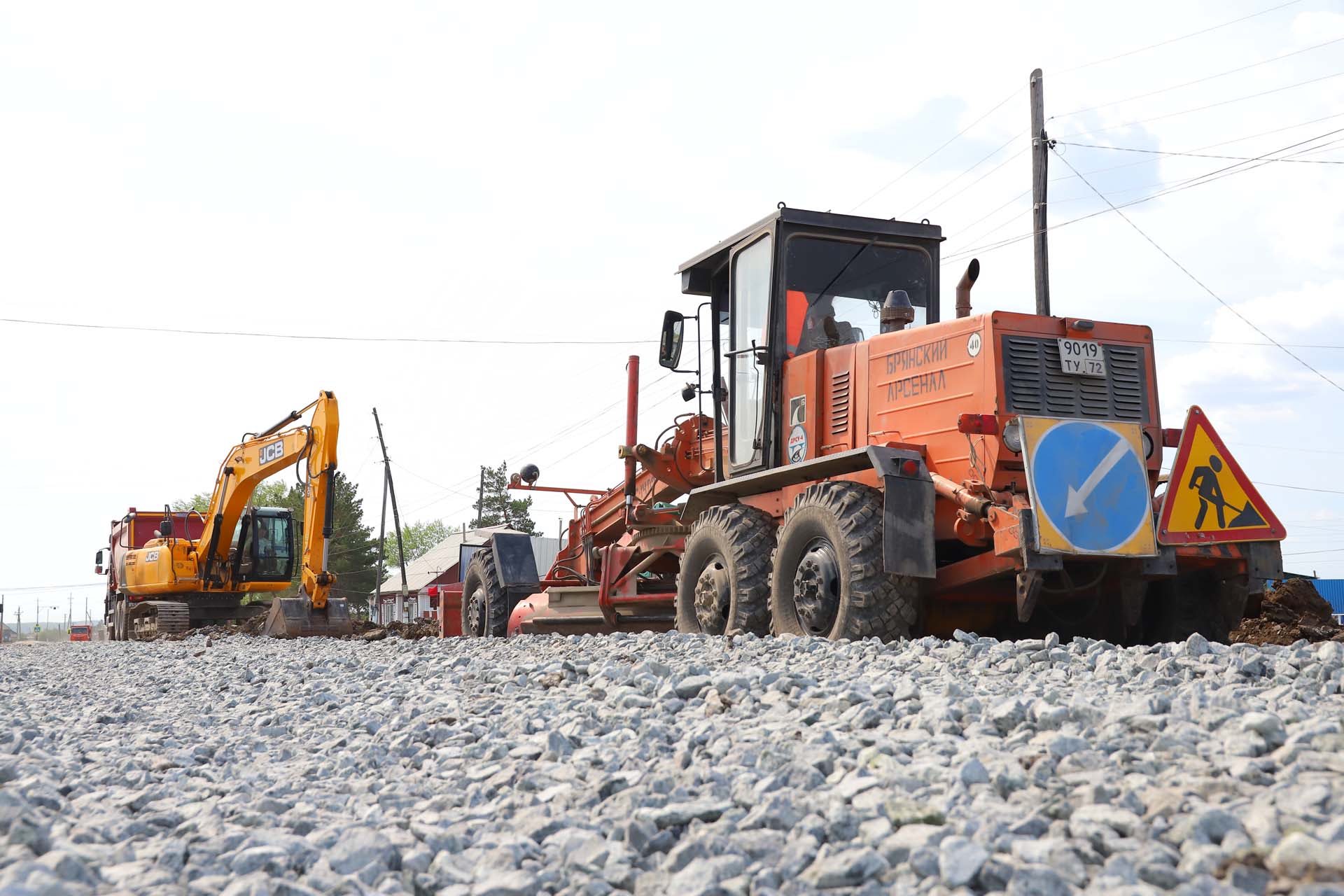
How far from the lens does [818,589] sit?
7648 mm

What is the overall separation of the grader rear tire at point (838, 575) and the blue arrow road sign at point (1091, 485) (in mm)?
1020

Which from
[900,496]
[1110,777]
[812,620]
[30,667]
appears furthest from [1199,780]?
[30,667]

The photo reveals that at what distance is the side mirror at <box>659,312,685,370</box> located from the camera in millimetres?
10594

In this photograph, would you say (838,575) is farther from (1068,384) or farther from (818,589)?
(1068,384)

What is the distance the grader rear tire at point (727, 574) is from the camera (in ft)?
28.1

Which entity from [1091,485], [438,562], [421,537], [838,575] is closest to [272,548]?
[838,575]

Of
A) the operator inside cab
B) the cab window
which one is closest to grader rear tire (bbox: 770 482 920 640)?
the operator inside cab

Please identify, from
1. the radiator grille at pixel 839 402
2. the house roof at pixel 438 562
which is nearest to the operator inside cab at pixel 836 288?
the radiator grille at pixel 839 402

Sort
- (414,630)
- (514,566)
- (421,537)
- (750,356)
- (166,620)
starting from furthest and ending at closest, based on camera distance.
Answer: (421,537)
(166,620)
(414,630)
(514,566)
(750,356)

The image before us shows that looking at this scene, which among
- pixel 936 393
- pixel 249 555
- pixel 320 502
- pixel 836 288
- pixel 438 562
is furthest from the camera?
pixel 438 562

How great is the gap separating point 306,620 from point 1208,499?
1501 centimetres

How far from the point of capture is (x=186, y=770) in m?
4.49

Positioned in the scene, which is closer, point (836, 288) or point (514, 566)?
point (836, 288)

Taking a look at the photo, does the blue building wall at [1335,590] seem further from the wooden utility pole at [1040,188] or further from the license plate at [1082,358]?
the license plate at [1082,358]
